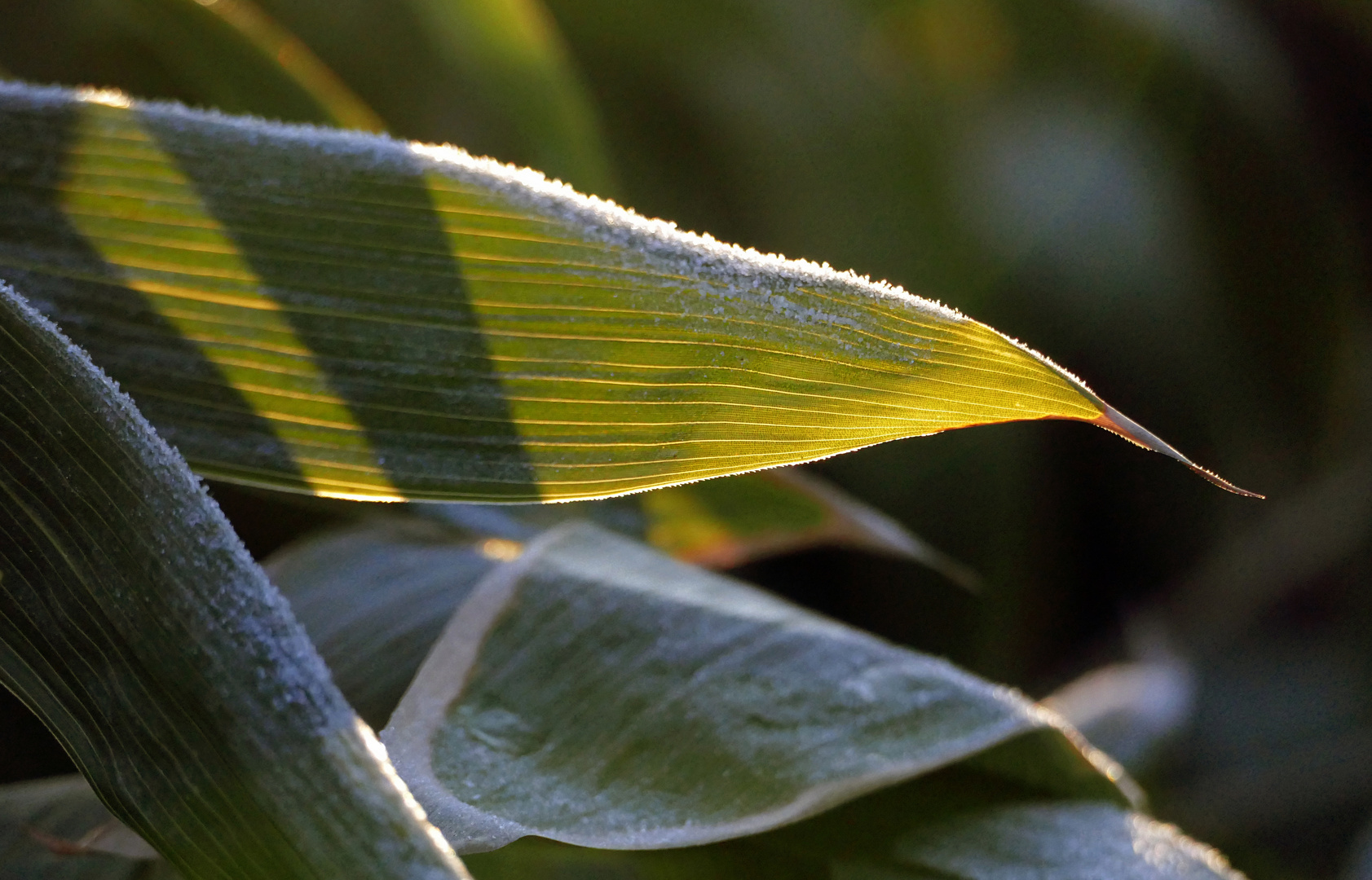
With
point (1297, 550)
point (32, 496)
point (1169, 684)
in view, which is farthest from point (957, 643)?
point (32, 496)

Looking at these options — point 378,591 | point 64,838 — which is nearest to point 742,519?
point 378,591

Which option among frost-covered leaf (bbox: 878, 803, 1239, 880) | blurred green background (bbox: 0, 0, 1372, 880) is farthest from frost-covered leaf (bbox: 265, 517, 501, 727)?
blurred green background (bbox: 0, 0, 1372, 880)

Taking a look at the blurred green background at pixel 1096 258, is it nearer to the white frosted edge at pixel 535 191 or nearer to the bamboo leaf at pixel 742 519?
the bamboo leaf at pixel 742 519

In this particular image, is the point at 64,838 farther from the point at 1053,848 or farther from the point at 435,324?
the point at 1053,848

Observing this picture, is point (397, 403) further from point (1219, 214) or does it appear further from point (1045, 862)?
point (1219, 214)

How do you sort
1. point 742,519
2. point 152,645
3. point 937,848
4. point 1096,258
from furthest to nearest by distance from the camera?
1. point 1096,258
2. point 742,519
3. point 937,848
4. point 152,645
